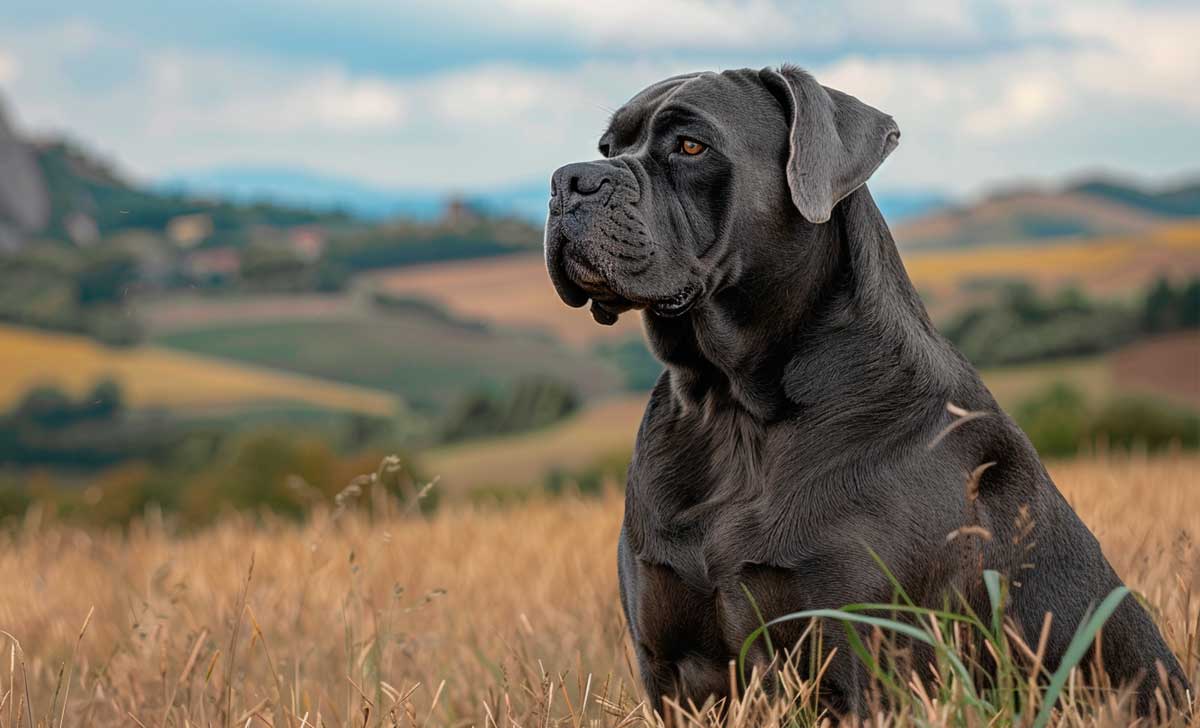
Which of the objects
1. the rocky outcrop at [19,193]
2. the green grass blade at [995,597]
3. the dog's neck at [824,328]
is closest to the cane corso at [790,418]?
the dog's neck at [824,328]

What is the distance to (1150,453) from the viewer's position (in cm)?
1178

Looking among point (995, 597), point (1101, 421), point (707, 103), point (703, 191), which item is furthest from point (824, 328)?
point (1101, 421)

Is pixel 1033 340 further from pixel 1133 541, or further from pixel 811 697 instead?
pixel 811 697

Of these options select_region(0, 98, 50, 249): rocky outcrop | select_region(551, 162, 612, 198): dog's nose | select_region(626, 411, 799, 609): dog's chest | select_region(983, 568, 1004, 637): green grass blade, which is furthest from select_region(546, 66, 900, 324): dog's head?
select_region(0, 98, 50, 249): rocky outcrop

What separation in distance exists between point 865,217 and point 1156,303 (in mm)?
12522

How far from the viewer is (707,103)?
335 centimetres

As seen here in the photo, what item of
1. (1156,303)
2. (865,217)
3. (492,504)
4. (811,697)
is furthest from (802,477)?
(1156,303)

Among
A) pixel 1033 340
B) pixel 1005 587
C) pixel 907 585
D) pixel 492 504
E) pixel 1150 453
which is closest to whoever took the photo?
pixel 1005 587

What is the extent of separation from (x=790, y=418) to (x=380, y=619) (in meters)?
2.13

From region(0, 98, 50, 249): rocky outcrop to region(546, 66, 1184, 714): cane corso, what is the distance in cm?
1733

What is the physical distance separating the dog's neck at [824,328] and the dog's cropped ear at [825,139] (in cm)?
11

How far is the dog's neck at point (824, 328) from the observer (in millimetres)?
3135

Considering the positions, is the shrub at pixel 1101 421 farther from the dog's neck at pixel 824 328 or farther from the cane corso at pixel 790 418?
the dog's neck at pixel 824 328

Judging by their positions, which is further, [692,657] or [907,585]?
[692,657]
